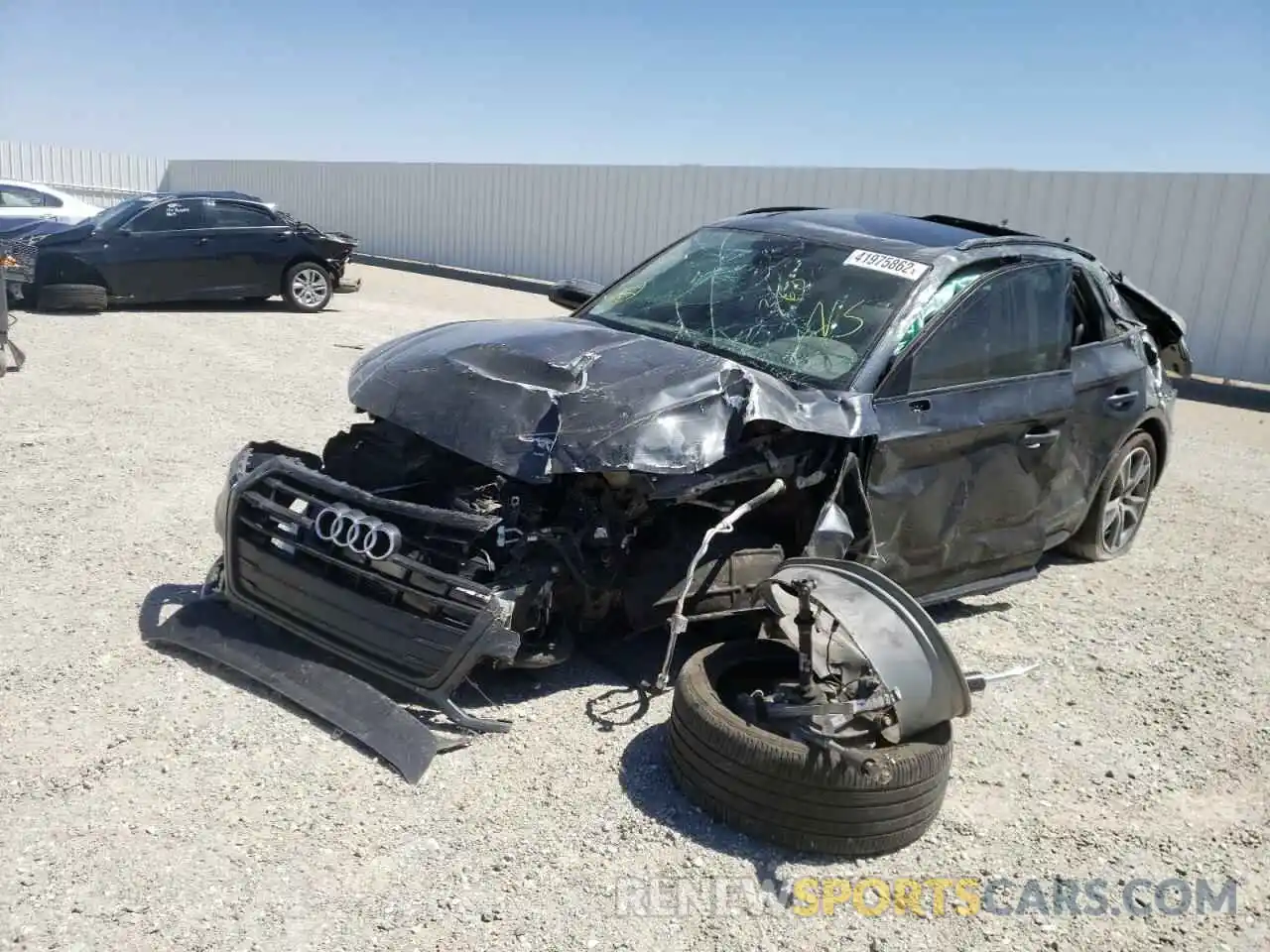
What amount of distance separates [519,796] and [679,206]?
57.6 ft

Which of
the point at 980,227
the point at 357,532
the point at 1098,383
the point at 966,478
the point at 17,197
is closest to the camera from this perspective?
the point at 357,532

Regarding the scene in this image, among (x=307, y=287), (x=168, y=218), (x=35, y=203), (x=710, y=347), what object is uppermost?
(x=710, y=347)

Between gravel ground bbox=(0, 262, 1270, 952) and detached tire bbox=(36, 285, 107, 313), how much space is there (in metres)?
7.56

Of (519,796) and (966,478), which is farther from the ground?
(966,478)

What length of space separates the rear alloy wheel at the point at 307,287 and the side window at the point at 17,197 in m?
4.89

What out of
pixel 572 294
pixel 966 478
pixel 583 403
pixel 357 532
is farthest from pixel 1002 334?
pixel 357 532

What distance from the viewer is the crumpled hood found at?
12.0 ft

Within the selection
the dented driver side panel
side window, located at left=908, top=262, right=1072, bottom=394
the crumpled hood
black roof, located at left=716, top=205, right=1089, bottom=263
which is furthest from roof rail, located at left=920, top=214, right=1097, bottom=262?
the crumpled hood

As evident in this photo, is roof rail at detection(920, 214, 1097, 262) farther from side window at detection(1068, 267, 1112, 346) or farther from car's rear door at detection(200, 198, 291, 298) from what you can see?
car's rear door at detection(200, 198, 291, 298)

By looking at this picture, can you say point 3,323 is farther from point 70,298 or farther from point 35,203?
point 35,203

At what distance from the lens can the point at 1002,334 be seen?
4797mm

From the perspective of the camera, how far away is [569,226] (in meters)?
21.7

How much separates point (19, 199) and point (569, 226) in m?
9.69

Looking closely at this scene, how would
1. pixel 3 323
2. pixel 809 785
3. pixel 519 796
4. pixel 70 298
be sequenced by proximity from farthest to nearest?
pixel 70 298
pixel 3 323
pixel 519 796
pixel 809 785
